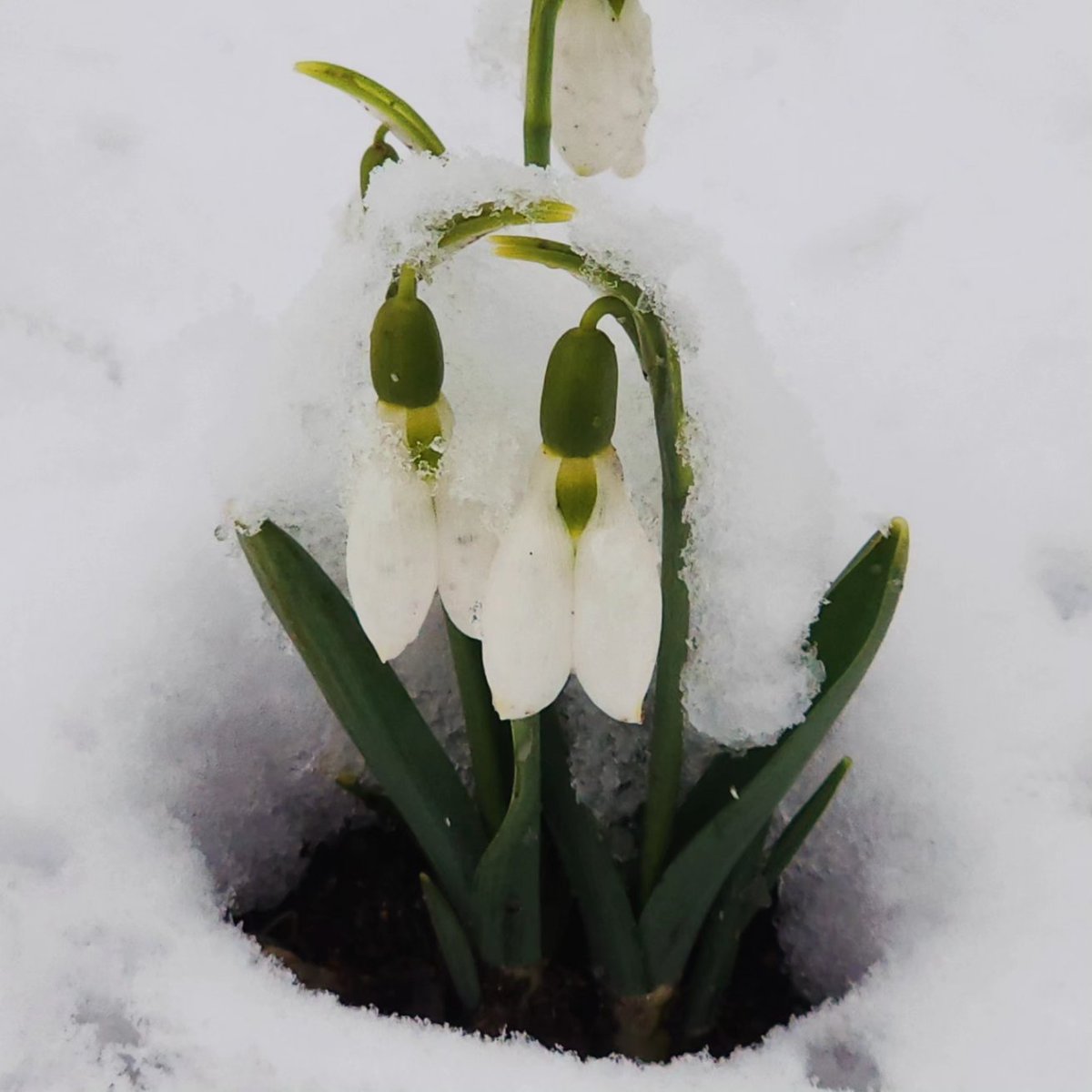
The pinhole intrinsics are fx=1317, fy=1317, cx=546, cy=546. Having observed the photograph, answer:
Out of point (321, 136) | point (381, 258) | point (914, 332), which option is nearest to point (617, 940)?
point (381, 258)

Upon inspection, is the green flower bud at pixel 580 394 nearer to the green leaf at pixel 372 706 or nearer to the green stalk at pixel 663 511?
the green stalk at pixel 663 511

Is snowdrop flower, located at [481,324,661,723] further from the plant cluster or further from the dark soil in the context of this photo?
the dark soil

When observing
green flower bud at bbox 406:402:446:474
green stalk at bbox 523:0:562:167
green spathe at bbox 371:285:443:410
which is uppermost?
green stalk at bbox 523:0:562:167

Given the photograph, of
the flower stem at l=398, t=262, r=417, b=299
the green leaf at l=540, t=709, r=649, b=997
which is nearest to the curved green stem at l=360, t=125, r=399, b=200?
the flower stem at l=398, t=262, r=417, b=299

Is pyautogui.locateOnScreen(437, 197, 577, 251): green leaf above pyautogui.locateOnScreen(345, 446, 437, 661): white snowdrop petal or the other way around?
above

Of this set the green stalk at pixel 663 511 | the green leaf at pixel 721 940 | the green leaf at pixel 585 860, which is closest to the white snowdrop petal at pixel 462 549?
the green stalk at pixel 663 511

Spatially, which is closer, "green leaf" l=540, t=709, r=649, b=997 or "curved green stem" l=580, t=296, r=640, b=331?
"curved green stem" l=580, t=296, r=640, b=331
